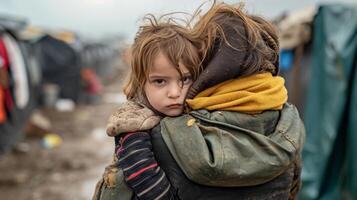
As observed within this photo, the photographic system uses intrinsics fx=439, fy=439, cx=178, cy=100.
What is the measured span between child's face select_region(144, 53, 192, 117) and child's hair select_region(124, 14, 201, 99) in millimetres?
14

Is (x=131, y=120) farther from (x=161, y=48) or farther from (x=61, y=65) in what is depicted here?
(x=61, y=65)

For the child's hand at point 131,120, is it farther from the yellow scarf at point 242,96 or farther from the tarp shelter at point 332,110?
the tarp shelter at point 332,110

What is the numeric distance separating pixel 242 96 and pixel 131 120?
0.30 m

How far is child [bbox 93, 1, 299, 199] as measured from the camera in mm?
1110

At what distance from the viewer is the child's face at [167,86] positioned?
1204mm

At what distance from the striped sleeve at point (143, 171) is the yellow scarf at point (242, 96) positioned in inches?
6.9

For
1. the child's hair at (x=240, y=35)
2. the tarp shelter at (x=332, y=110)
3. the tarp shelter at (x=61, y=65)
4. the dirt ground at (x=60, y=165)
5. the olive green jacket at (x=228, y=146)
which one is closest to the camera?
the olive green jacket at (x=228, y=146)

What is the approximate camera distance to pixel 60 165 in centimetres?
604

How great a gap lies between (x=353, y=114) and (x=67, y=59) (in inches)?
328

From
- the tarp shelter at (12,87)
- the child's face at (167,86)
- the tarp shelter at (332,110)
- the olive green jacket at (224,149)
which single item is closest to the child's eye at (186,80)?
the child's face at (167,86)

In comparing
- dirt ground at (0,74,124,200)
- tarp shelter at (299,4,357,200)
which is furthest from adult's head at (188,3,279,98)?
dirt ground at (0,74,124,200)

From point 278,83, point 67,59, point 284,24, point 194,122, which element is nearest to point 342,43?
point 284,24

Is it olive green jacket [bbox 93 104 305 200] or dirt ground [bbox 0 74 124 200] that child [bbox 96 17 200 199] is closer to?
olive green jacket [bbox 93 104 305 200]

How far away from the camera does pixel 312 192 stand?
12.4 ft
